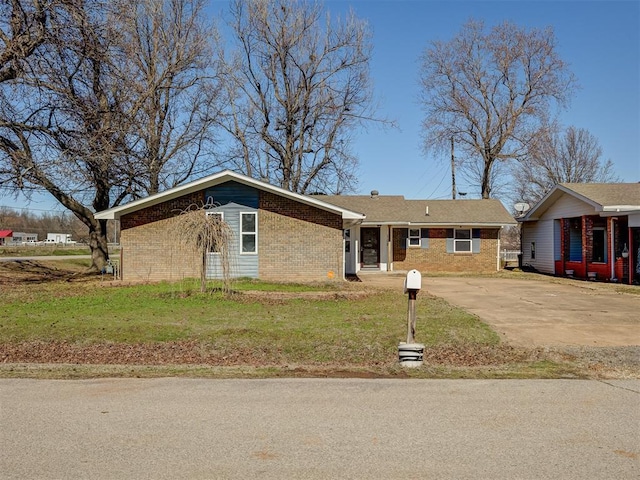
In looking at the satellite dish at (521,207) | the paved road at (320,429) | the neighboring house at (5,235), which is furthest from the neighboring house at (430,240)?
the neighboring house at (5,235)

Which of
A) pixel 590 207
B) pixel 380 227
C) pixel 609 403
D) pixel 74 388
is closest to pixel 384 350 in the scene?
pixel 609 403

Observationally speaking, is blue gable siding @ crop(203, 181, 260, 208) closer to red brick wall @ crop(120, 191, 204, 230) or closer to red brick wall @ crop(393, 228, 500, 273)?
red brick wall @ crop(120, 191, 204, 230)

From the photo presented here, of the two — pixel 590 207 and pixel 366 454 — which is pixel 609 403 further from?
pixel 590 207

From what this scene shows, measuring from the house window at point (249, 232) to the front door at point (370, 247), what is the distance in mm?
8859

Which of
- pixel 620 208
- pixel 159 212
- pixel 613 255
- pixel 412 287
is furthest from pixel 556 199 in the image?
pixel 412 287

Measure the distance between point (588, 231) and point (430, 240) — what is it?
7.43m

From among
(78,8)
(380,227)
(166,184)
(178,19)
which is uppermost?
(178,19)

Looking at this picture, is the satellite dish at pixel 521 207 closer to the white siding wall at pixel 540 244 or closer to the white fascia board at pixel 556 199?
the white fascia board at pixel 556 199

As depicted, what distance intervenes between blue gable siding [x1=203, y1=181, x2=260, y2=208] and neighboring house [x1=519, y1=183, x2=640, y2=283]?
42.4ft

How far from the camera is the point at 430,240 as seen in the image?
2886 centimetres

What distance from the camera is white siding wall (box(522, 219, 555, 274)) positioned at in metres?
28.2

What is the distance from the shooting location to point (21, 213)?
114 metres

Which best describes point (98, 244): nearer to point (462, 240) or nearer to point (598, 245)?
point (462, 240)

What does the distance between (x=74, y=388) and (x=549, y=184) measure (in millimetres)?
49216
